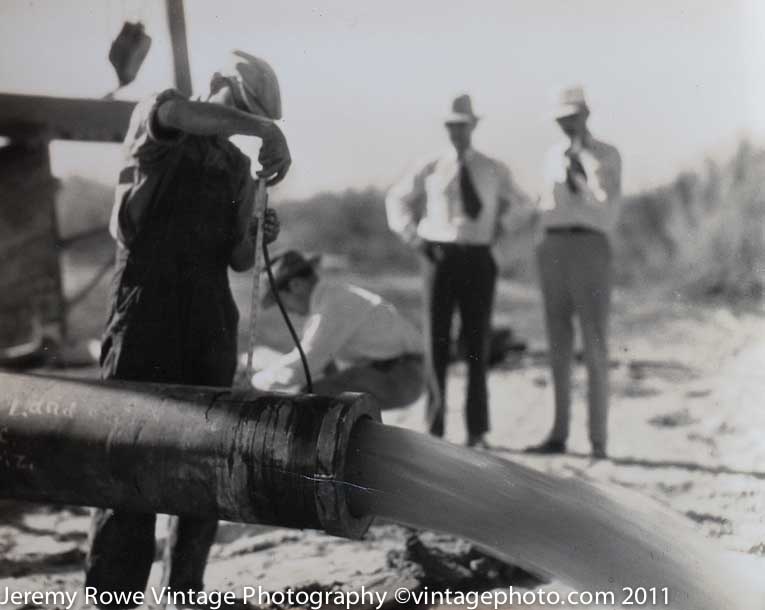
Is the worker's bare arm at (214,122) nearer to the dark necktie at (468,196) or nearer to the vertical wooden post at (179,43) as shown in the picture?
the vertical wooden post at (179,43)

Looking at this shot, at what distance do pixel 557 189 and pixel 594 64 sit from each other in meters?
0.68

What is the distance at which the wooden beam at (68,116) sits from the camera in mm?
3838

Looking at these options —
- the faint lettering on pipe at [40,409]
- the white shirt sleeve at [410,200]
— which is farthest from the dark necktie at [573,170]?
the faint lettering on pipe at [40,409]

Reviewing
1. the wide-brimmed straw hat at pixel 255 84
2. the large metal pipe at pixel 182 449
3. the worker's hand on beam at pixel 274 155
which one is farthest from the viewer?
the wide-brimmed straw hat at pixel 255 84

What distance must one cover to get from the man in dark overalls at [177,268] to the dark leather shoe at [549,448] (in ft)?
7.43

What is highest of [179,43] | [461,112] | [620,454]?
[179,43]

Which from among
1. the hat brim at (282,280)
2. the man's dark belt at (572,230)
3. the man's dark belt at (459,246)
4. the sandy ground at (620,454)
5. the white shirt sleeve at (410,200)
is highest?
the white shirt sleeve at (410,200)

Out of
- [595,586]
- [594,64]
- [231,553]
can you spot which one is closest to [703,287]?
[594,64]

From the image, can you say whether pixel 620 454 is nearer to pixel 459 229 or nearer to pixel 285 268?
pixel 459 229

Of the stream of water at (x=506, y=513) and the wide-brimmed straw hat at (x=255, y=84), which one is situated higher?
the wide-brimmed straw hat at (x=255, y=84)

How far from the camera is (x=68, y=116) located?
419 centimetres

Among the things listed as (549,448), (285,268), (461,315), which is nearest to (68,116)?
(285,268)

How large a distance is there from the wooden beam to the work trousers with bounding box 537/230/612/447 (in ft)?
7.19

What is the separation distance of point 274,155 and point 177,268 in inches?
19.9
